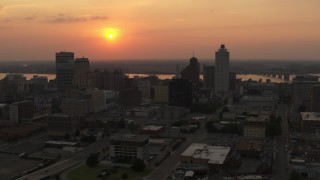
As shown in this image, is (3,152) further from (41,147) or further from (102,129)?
(102,129)

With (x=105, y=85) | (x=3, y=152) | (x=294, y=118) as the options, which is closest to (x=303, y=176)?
(x=294, y=118)

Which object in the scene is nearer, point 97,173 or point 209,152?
point 97,173

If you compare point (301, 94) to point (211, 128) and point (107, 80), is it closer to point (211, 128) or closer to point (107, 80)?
point (211, 128)

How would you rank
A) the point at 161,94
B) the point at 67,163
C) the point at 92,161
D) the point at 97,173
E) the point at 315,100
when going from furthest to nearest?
the point at 161,94
the point at 315,100
the point at 67,163
the point at 92,161
the point at 97,173

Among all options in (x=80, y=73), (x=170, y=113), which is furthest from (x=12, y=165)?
(x=80, y=73)

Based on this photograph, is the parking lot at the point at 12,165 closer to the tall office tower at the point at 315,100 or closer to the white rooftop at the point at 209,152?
the white rooftop at the point at 209,152

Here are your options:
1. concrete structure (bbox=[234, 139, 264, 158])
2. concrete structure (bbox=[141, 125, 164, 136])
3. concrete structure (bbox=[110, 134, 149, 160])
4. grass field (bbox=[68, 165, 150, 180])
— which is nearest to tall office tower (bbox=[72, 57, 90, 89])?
concrete structure (bbox=[141, 125, 164, 136])
